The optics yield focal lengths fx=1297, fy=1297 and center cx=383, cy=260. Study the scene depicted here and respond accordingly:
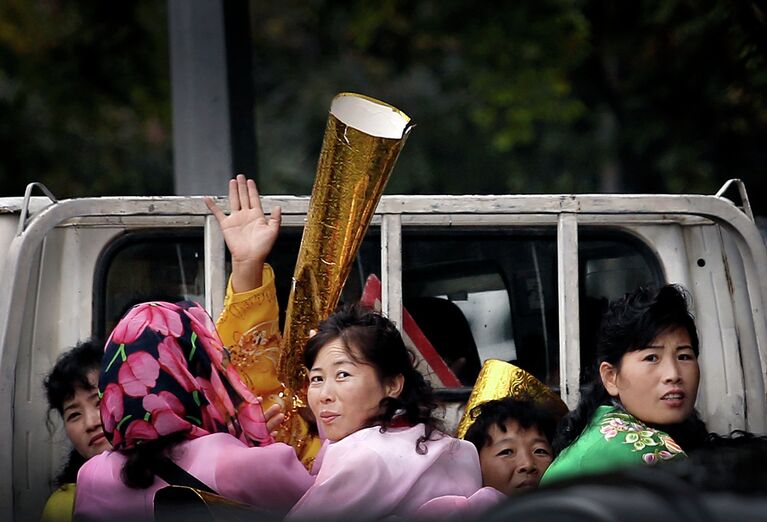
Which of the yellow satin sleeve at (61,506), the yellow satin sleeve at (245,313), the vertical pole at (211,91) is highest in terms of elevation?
the vertical pole at (211,91)

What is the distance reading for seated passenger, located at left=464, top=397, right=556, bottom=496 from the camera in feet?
11.1

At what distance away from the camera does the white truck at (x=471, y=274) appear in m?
3.70

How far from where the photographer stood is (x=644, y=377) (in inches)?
123

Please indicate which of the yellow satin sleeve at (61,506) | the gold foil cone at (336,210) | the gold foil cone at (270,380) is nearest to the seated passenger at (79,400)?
the yellow satin sleeve at (61,506)

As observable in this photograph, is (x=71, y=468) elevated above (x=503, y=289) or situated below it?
below

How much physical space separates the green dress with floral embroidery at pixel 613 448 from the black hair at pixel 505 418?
40cm

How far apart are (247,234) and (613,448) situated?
1129 mm

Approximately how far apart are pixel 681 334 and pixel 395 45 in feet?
34.2

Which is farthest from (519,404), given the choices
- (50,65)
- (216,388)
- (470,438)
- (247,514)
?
(50,65)

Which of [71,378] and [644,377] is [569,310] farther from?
[71,378]

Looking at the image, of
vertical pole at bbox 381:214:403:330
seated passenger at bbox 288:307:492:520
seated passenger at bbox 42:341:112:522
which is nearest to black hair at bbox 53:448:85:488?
seated passenger at bbox 42:341:112:522

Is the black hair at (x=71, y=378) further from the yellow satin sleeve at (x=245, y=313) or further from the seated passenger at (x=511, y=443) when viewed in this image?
the seated passenger at (x=511, y=443)

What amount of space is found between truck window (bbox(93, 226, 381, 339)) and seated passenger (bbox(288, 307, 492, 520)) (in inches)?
28.5

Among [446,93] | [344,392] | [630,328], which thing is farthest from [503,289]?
[446,93]
